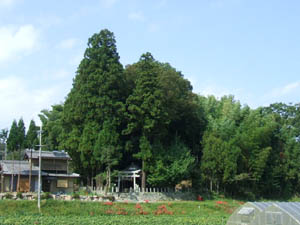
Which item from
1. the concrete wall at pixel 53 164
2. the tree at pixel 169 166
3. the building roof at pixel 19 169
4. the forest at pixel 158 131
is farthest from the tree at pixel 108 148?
the concrete wall at pixel 53 164

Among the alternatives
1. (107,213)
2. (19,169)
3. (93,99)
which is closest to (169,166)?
(93,99)

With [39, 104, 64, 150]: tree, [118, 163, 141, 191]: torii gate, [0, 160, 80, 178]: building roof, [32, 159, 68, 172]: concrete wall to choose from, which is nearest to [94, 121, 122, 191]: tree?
[118, 163, 141, 191]: torii gate

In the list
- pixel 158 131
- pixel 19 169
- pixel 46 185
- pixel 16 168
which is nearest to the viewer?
pixel 19 169

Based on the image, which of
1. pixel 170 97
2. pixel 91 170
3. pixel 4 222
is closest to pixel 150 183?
pixel 91 170

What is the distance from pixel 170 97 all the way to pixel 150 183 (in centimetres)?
936

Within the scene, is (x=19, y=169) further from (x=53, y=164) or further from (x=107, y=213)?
(x=107, y=213)

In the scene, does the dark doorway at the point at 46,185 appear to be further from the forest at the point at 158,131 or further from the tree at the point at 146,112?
the tree at the point at 146,112

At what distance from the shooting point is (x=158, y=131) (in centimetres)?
4009

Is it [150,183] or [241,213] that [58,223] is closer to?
[241,213]

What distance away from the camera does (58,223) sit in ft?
78.0

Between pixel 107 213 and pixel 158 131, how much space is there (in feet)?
41.0

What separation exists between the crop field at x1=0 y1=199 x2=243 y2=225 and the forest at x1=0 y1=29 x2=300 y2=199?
545 centimetres

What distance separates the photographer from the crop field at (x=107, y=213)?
25359mm

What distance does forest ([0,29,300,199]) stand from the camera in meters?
38.5
